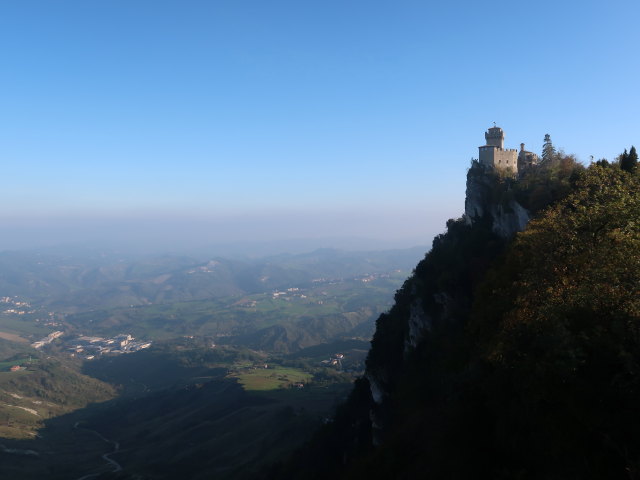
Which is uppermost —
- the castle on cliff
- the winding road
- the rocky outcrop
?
the castle on cliff

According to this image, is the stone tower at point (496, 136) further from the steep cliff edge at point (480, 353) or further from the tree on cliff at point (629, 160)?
the tree on cliff at point (629, 160)

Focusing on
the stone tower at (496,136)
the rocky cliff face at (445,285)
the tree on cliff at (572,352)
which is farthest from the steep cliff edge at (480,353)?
the stone tower at (496,136)

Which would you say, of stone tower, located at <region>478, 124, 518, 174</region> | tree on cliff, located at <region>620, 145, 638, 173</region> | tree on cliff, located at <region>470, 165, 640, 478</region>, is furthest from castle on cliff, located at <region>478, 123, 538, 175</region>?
tree on cliff, located at <region>470, 165, 640, 478</region>

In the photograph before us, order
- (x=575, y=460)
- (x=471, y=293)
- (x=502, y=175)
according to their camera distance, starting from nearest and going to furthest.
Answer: (x=575, y=460) < (x=471, y=293) < (x=502, y=175)

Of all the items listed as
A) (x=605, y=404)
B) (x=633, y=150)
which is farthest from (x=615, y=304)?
(x=633, y=150)

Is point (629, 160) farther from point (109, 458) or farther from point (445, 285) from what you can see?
point (109, 458)

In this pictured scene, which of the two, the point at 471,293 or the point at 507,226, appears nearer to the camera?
the point at 471,293

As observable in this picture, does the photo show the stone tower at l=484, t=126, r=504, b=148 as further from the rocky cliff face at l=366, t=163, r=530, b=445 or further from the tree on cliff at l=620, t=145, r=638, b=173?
the tree on cliff at l=620, t=145, r=638, b=173

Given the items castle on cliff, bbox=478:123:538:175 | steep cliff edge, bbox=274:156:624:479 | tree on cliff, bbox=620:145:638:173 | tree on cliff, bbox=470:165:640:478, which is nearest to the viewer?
Answer: tree on cliff, bbox=470:165:640:478

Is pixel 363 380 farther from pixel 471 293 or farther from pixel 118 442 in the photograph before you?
pixel 118 442
